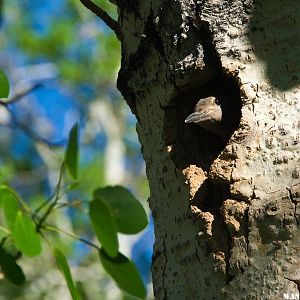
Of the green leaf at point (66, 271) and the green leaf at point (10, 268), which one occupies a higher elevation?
the green leaf at point (10, 268)

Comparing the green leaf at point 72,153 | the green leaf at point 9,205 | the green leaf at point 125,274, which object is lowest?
the green leaf at point 125,274

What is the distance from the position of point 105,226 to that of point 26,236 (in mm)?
194

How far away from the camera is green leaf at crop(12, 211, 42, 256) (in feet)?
5.84

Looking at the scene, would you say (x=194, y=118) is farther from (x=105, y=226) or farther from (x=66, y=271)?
(x=66, y=271)

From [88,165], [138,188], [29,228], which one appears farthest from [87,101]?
[29,228]

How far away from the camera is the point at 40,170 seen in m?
A: 13.9

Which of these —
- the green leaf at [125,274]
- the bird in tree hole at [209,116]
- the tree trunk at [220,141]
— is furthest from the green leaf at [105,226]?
the bird in tree hole at [209,116]

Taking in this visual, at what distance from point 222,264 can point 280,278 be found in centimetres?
13

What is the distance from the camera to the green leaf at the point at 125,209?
192 cm

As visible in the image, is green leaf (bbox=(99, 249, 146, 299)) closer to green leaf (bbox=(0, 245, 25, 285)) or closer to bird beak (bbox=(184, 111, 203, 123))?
green leaf (bbox=(0, 245, 25, 285))

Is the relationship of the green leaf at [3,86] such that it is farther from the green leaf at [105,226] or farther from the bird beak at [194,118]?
the bird beak at [194,118]

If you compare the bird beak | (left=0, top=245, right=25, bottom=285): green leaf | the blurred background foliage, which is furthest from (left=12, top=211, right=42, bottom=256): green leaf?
the blurred background foliage

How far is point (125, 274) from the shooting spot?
72.7 inches

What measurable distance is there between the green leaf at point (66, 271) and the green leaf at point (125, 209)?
0.19 metres
